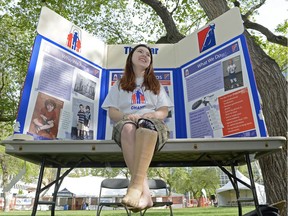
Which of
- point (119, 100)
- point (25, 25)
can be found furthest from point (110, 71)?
point (25, 25)

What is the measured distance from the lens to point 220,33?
271 cm

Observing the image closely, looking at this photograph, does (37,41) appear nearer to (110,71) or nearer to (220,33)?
(110,71)

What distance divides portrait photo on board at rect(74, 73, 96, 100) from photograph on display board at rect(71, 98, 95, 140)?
0.29 feet

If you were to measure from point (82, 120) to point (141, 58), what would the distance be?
79cm

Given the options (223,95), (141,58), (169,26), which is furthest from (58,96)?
(169,26)

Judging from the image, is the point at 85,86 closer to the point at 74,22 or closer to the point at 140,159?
the point at 140,159

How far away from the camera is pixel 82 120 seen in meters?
2.64

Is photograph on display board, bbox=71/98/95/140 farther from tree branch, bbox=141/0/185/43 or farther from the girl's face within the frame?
tree branch, bbox=141/0/185/43

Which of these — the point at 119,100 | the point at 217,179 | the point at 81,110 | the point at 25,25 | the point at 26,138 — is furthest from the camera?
the point at 217,179

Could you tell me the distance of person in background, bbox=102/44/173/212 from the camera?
152 cm

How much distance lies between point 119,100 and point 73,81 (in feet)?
1.96

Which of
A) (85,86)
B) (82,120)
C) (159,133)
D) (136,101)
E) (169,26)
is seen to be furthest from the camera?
(169,26)

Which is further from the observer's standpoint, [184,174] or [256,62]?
[184,174]

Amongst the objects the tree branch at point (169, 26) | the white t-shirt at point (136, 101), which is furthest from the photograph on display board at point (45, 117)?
the tree branch at point (169, 26)
